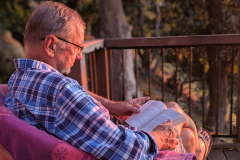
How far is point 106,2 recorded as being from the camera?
17.1 ft

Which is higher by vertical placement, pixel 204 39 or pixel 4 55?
pixel 204 39

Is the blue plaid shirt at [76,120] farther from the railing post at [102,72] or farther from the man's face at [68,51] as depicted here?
the railing post at [102,72]

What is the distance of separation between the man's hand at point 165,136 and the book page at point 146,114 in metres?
0.22

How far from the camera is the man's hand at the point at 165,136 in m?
1.28

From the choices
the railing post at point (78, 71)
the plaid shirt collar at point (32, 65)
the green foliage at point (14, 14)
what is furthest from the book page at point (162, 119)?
the green foliage at point (14, 14)

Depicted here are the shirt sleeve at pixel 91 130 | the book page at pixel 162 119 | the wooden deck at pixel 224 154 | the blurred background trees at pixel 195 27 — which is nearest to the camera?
the shirt sleeve at pixel 91 130

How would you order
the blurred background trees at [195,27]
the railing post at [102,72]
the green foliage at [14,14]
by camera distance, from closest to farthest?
the railing post at [102,72], the blurred background trees at [195,27], the green foliage at [14,14]

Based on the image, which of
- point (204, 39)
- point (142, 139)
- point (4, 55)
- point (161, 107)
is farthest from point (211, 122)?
point (4, 55)

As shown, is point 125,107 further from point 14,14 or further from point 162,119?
point 14,14

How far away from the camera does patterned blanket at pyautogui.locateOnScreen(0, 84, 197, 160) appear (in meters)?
1.11

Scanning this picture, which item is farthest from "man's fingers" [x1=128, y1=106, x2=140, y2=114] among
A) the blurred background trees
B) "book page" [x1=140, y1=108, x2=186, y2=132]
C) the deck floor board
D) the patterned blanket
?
the blurred background trees

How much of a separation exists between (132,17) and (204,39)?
6244 millimetres

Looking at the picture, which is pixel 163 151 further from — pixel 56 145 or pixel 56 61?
pixel 56 61

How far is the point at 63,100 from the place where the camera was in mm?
1094
